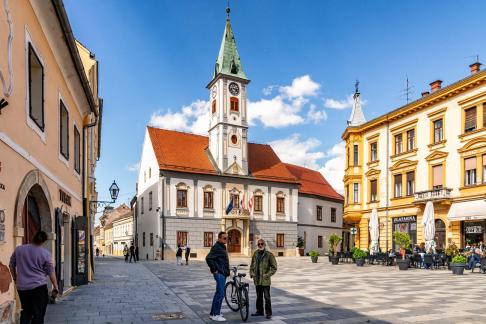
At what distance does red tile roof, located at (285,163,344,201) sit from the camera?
168 feet

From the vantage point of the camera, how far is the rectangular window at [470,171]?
27.4 metres

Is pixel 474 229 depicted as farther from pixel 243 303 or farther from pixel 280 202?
pixel 243 303

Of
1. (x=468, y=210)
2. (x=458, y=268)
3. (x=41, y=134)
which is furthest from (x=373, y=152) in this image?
(x=41, y=134)

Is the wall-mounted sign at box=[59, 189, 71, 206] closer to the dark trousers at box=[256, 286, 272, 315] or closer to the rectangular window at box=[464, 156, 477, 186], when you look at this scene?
the dark trousers at box=[256, 286, 272, 315]

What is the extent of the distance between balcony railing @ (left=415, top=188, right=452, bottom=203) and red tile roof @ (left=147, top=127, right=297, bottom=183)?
643 inches

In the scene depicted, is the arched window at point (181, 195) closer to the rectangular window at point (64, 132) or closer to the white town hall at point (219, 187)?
the white town hall at point (219, 187)

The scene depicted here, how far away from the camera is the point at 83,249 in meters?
14.7

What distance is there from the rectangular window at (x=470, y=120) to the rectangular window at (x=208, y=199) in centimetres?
2194

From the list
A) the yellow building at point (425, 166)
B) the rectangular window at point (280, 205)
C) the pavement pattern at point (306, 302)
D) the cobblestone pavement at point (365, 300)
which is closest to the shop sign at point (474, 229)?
the yellow building at point (425, 166)

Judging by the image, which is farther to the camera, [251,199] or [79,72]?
[251,199]

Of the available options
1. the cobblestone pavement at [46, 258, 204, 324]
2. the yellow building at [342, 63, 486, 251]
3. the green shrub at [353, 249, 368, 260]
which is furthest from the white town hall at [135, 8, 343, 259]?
the cobblestone pavement at [46, 258, 204, 324]

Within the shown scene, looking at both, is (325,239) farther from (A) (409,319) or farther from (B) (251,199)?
(A) (409,319)

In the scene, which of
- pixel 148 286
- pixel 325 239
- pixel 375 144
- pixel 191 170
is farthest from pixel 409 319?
pixel 325 239

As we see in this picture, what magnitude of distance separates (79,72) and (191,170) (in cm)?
2664
